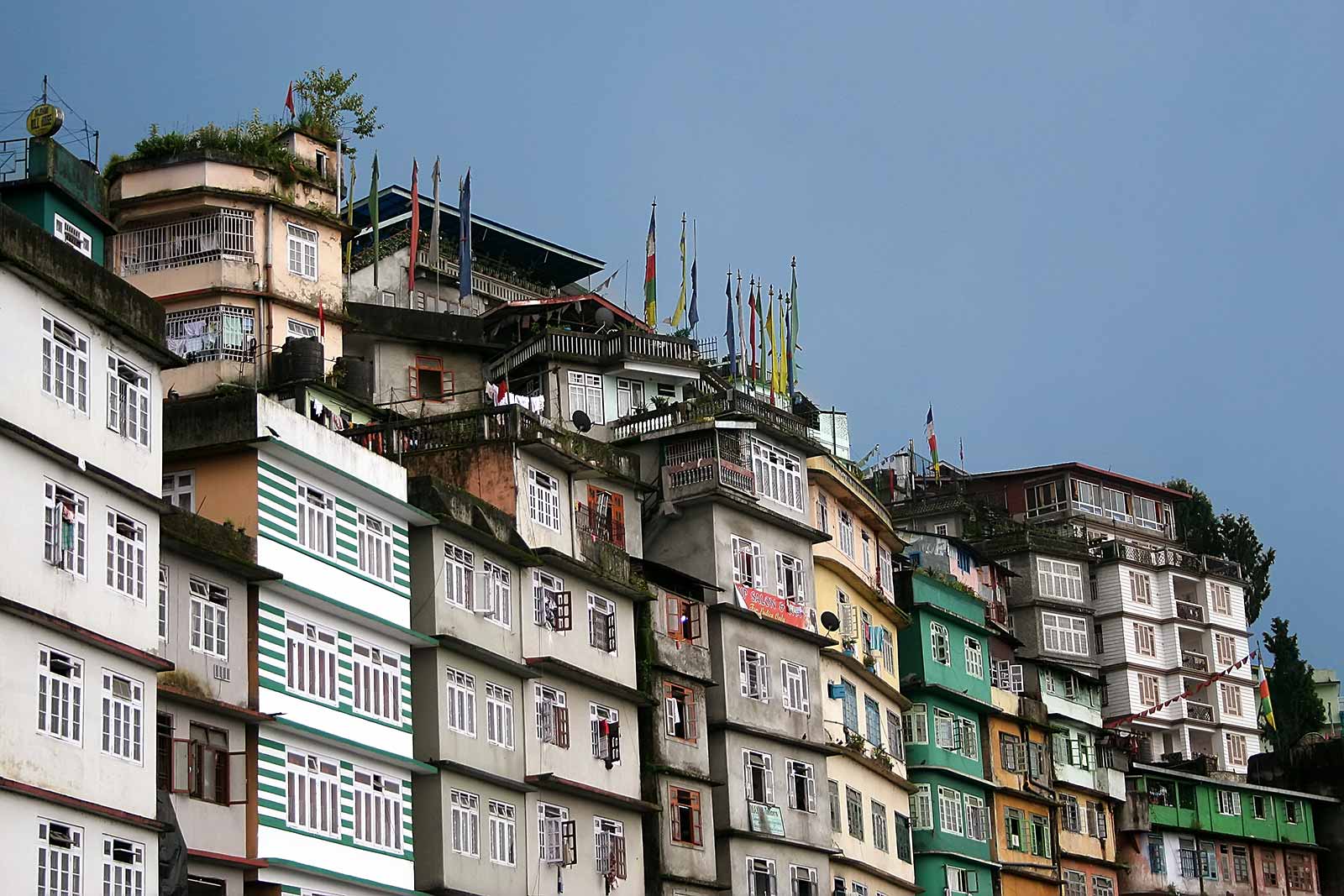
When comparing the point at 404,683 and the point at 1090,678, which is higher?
the point at 1090,678

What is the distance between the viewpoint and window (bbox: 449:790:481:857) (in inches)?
1940

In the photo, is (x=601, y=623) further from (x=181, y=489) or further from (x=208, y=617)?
(x=208, y=617)

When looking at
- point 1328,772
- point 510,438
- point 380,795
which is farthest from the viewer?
point 1328,772

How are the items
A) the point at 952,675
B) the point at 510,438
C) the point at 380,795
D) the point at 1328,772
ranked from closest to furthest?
the point at 380,795, the point at 510,438, the point at 952,675, the point at 1328,772

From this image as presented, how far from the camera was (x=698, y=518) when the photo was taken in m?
63.1

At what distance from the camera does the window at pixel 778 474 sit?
65312mm

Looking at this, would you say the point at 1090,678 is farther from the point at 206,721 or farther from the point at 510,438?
the point at 206,721

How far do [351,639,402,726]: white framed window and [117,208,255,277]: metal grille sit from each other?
19.4 meters

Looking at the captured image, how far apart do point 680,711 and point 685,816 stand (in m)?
2.83

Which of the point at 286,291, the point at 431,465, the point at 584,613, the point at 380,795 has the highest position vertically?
the point at 286,291

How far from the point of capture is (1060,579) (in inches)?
4173

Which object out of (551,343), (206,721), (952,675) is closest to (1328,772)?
(952,675)

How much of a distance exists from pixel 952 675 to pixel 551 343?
759 inches

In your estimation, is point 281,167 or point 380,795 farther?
point 281,167
